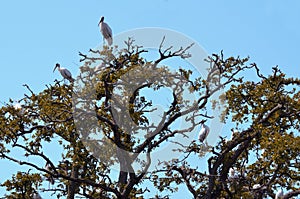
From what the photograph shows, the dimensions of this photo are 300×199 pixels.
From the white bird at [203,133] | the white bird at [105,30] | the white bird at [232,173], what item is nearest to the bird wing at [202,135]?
the white bird at [203,133]

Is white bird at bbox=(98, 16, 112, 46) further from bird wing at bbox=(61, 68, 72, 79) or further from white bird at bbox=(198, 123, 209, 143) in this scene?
white bird at bbox=(198, 123, 209, 143)

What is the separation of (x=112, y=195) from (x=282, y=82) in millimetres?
5999

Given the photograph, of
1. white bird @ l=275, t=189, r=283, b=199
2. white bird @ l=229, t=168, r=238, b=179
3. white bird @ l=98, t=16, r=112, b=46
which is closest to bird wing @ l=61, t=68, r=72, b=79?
white bird @ l=98, t=16, r=112, b=46

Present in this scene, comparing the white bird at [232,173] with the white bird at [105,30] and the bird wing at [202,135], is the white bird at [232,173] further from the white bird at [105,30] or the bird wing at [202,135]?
the white bird at [105,30]

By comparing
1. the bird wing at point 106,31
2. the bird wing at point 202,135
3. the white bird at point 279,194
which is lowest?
the white bird at point 279,194

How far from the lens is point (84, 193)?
19.6 metres

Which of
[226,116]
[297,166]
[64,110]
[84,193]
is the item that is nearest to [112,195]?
[84,193]

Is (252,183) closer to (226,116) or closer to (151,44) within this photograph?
(226,116)

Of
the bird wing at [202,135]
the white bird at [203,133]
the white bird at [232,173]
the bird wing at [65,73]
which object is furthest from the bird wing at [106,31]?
the white bird at [232,173]

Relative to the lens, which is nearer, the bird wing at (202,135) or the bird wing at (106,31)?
the bird wing at (202,135)

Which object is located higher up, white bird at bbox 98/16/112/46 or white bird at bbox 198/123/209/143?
white bird at bbox 98/16/112/46

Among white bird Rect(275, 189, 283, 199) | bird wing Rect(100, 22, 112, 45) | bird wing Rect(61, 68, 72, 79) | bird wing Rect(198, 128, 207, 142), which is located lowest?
white bird Rect(275, 189, 283, 199)

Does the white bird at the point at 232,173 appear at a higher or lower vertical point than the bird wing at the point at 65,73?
lower

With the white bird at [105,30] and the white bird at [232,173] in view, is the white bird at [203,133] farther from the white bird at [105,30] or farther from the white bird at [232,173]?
the white bird at [105,30]
